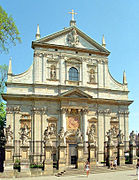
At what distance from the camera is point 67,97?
2939 centimetres

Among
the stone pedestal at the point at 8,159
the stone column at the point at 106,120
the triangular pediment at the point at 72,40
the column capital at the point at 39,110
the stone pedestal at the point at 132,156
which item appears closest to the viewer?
the stone pedestal at the point at 8,159

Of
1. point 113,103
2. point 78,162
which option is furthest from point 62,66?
point 78,162

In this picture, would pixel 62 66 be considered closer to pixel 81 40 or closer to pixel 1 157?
pixel 81 40

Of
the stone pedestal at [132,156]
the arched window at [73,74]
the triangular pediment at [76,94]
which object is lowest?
the stone pedestal at [132,156]

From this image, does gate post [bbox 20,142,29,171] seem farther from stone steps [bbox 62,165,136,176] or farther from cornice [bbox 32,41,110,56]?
cornice [bbox 32,41,110,56]

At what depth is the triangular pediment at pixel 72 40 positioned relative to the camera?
31.2m

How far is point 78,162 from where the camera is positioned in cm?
2284

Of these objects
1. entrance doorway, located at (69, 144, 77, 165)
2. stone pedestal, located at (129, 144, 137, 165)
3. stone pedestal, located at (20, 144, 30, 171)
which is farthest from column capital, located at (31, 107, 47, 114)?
stone pedestal, located at (129, 144, 137, 165)

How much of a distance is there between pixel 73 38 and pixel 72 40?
0.29m

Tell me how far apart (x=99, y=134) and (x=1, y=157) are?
1171 cm

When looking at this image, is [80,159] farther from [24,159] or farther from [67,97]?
[67,97]

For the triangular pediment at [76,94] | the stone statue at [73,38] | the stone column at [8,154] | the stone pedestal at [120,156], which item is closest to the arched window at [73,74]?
the triangular pediment at [76,94]

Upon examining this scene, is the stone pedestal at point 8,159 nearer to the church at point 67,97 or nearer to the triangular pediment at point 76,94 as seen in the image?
the church at point 67,97

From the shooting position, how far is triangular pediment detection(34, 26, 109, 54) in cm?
3118
